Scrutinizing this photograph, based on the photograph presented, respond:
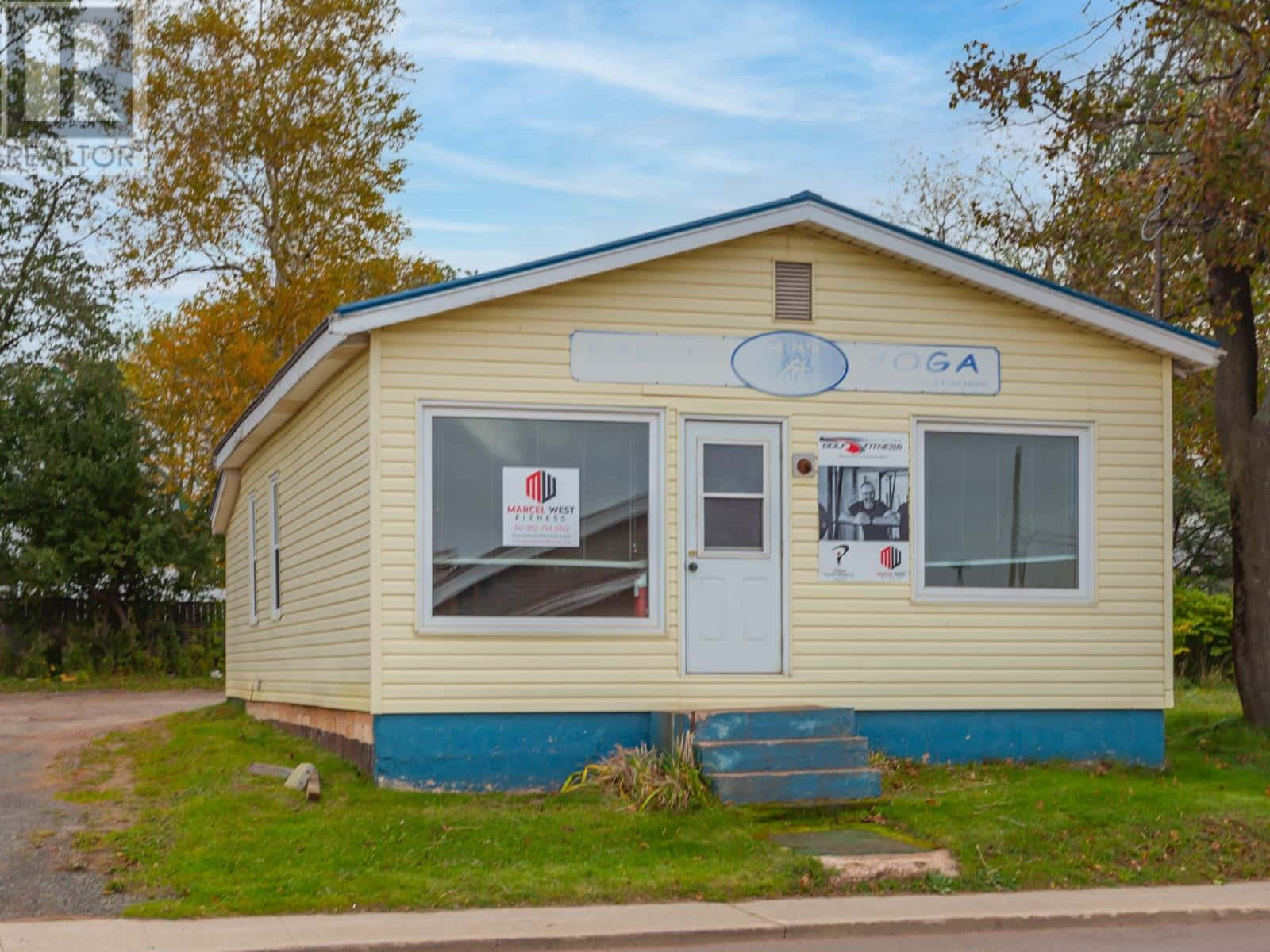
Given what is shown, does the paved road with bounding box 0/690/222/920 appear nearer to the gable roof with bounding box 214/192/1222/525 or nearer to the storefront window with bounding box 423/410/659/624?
the storefront window with bounding box 423/410/659/624

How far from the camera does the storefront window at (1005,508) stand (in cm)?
1295

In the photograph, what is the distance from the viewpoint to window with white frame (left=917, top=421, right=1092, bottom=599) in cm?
1295

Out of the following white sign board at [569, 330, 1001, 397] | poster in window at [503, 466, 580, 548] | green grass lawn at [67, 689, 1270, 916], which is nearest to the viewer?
green grass lawn at [67, 689, 1270, 916]

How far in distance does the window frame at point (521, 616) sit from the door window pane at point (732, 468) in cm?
42

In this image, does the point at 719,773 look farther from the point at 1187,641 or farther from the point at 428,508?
the point at 1187,641

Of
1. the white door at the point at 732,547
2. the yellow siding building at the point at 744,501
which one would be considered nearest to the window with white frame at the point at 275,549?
the yellow siding building at the point at 744,501

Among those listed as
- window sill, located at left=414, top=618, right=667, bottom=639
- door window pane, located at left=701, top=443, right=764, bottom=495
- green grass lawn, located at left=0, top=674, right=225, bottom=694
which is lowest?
green grass lawn, located at left=0, top=674, right=225, bottom=694

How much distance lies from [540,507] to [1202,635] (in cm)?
1806

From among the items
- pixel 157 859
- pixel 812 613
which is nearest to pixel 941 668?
pixel 812 613

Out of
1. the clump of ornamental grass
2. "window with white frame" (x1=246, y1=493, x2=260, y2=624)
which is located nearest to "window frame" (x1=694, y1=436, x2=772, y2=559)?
the clump of ornamental grass

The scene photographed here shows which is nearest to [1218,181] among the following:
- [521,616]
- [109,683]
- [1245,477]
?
[1245,477]

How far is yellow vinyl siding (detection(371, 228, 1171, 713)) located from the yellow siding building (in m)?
0.02

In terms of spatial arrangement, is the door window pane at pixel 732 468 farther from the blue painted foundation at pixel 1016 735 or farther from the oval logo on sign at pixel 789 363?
the blue painted foundation at pixel 1016 735

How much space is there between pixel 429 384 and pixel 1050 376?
5.27m
